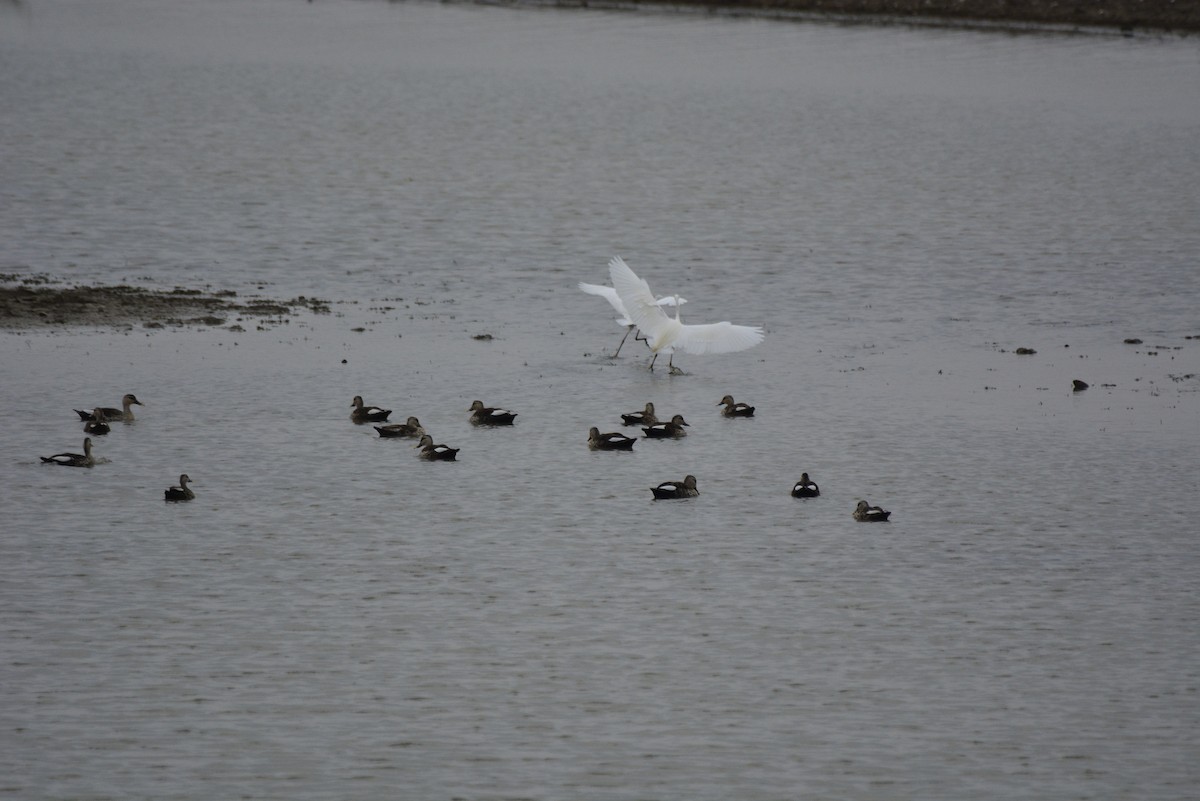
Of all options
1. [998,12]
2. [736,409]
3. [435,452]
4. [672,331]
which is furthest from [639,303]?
[998,12]

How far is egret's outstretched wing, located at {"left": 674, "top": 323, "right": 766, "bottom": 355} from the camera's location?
2300 cm

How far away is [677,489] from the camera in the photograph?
17.3 meters

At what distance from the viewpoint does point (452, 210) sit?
1508 inches

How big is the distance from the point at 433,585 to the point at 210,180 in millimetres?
27544

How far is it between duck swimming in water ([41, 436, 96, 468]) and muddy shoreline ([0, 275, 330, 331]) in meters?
6.87

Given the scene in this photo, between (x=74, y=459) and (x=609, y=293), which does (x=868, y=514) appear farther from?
(x=609, y=293)

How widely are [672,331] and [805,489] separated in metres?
6.19

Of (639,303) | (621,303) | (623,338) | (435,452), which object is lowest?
(435,452)

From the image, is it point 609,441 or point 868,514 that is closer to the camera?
point 868,514

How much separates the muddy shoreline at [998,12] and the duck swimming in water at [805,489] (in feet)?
222

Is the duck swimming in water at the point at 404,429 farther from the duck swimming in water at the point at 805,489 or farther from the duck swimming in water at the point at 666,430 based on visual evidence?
→ the duck swimming in water at the point at 805,489

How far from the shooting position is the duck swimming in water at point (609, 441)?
744 inches

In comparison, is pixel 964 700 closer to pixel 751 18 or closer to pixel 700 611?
pixel 700 611

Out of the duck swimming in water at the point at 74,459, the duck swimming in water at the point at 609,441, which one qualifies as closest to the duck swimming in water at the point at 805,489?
the duck swimming in water at the point at 609,441
